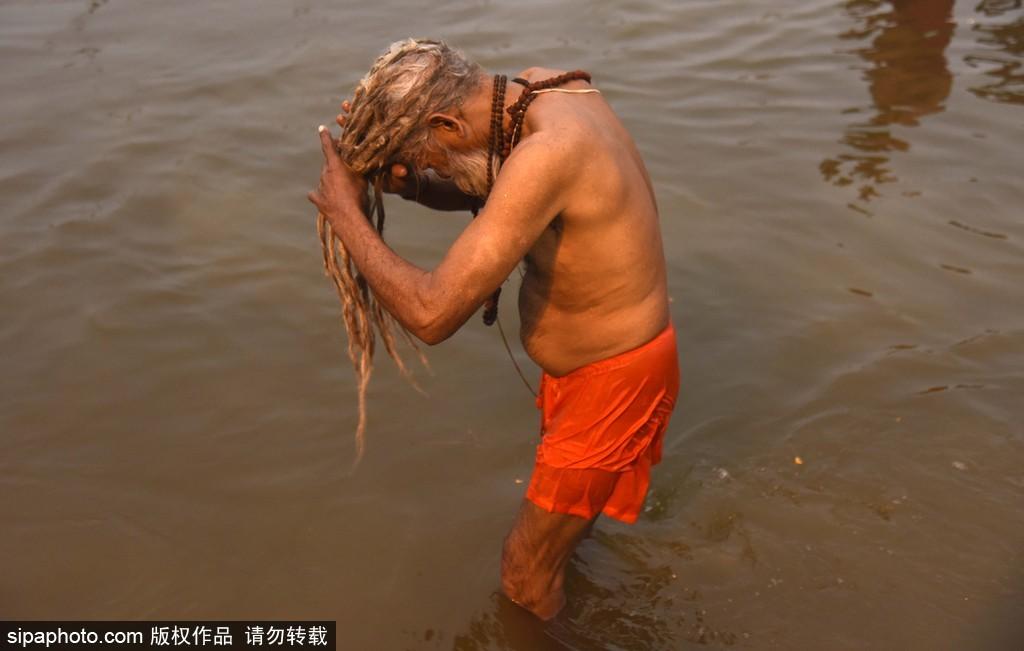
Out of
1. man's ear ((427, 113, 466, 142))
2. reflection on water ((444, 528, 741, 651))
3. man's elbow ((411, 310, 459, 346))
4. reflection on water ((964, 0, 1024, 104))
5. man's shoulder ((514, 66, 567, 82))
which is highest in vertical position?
man's shoulder ((514, 66, 567, 82))

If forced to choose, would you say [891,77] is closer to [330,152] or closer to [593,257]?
[593,257]

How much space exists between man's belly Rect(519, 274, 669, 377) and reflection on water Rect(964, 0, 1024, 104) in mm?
4396

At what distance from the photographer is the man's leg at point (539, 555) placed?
281 centimetres

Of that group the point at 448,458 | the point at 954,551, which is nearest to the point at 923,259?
the point at 954,551

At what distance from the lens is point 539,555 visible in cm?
291

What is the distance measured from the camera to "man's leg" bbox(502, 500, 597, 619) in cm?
281

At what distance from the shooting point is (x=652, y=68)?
6.71m

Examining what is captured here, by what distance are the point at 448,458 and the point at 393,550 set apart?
0.48 metres

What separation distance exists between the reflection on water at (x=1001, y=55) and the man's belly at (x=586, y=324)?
14.4 ft

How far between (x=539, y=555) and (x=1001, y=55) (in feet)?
17.4

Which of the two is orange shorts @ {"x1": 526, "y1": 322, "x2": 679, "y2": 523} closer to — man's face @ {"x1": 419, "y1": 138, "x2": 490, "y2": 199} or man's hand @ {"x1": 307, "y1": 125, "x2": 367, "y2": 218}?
man's face @ {"x1": 419, "y1": 138, "x2": 490, "y2": 199}

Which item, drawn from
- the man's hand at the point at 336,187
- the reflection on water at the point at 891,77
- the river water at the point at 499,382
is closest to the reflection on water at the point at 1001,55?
the river water at the point at 499,382

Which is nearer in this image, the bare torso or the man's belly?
the bare torso

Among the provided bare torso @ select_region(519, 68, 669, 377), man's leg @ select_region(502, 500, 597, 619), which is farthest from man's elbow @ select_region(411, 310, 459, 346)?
man's leg @ select_region(502, 500, 597, 619)
